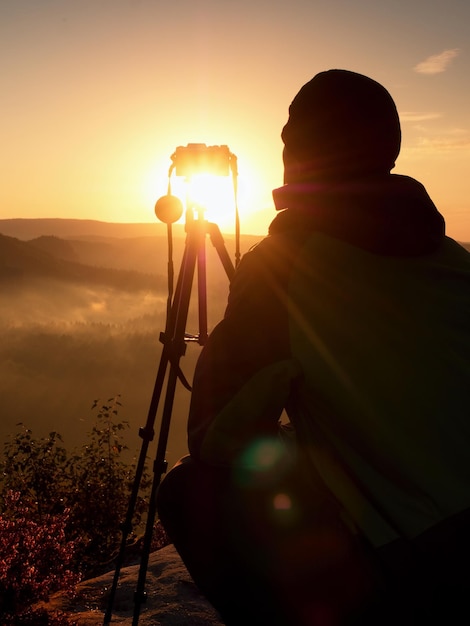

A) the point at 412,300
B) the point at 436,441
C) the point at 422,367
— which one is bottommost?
the point at 436,441

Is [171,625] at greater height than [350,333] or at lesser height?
lesser

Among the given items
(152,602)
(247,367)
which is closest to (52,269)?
(152,602)

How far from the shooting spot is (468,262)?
6.65ft

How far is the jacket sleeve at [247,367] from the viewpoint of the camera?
1804 millimetres

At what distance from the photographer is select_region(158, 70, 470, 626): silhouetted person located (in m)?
1.67

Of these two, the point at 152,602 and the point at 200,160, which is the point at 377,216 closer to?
the point at 200,160

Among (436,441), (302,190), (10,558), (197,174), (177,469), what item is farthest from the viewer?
(10,558)

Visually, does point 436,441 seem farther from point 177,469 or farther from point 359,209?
point 177,469

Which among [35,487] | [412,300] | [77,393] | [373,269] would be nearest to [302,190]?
[373,269]

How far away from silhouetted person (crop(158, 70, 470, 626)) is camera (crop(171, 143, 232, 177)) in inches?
67.2

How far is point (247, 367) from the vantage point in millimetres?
1845

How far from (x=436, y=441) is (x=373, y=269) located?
1.73 ft

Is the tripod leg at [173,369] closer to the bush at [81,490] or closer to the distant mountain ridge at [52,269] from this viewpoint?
A: the bush at [81,490]

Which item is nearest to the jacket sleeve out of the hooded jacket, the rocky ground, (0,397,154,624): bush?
the hooded jacket
